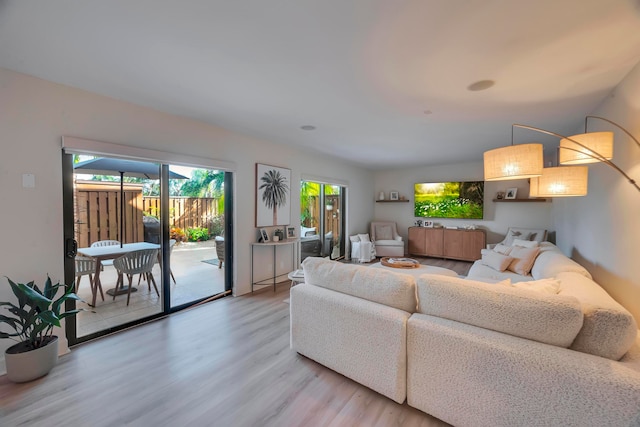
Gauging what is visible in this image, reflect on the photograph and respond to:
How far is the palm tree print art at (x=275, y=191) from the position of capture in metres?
4.12

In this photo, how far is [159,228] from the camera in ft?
10.1

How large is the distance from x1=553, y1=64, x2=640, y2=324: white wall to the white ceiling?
0.74ft

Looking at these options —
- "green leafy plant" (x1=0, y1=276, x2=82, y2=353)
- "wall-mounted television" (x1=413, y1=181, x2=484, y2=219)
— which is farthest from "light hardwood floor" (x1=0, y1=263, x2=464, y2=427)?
"wall-mounted television" (x1=413, y1=181, x2=484, y2=219)

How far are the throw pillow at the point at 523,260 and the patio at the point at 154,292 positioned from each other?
4.08 meters

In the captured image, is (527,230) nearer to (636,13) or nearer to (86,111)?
(636,13)

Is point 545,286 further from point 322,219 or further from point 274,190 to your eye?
point 322,219

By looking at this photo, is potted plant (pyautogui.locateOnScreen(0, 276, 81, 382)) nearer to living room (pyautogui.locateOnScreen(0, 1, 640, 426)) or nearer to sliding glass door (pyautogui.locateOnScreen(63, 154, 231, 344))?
living room (pyautogui.locateOnScreen(0, 1, 640, 426))

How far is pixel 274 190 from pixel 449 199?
445 centimetres

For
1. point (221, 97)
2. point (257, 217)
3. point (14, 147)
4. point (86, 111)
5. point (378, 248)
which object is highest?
point (221, 97)

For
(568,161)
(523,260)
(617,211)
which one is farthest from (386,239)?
(568,161)

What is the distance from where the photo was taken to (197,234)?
Result: 11.8 ft

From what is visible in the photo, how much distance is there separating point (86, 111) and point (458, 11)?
3.09 m

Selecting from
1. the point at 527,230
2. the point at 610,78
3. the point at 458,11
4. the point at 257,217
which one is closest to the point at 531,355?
the point at 458,11

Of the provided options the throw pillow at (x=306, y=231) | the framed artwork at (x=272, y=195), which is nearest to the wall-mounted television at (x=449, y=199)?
the throw pillow at (x=306, y=231)
